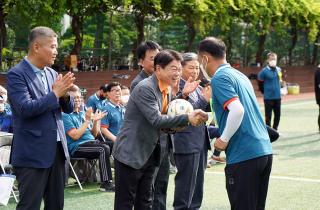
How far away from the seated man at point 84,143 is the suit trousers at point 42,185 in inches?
117

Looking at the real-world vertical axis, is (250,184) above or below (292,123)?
above

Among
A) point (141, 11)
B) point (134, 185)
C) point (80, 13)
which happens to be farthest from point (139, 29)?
point (134, 185)

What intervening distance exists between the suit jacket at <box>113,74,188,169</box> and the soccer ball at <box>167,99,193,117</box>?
106 millimetres

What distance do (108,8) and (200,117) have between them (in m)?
14.8

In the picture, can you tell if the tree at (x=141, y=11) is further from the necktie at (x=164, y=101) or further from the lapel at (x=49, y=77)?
the lapel at (x=49, y=77)

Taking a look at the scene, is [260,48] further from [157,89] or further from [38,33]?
[38,33]

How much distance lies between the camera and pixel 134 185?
5.34 m

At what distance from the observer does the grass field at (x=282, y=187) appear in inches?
298

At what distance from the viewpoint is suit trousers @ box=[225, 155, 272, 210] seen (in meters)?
4.75

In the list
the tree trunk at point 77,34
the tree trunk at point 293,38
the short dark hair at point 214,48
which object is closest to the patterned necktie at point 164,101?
the short dark hair at point 214,48

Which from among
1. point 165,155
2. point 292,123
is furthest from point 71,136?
point 292,123

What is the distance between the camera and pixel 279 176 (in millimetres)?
9312

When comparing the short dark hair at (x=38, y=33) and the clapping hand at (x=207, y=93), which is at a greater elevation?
the short dark hair at (x=38, y=33)

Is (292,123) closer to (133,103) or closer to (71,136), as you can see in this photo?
(71,136)
